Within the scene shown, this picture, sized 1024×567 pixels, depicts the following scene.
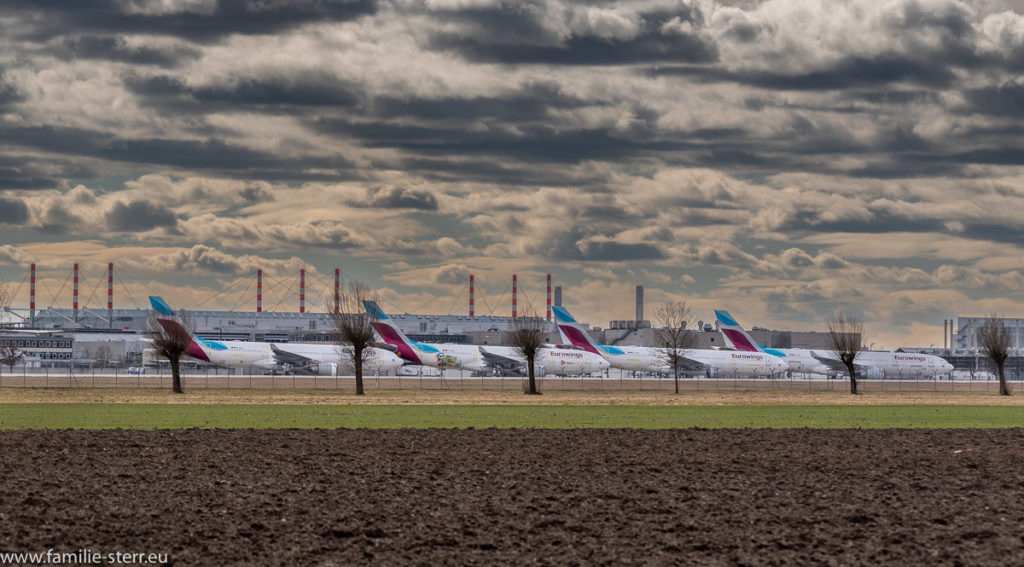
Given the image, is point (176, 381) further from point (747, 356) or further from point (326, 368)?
point (747, 356)

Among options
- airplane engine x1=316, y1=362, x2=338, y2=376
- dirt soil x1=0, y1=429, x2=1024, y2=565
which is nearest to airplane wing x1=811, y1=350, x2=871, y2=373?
airplane engine x1=316, y1=362, x2=338, y2=376

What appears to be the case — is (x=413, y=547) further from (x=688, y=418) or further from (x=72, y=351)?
(x=72, y=351)

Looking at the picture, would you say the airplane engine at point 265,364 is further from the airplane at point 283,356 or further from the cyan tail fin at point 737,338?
the cyan tail fin at point 737,338

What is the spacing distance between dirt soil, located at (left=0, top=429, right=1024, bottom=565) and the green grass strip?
314 inches

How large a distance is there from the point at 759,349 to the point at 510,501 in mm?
108062

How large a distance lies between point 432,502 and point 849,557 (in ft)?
24.3

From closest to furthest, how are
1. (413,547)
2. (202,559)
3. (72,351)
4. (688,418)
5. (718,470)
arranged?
(202,559) < (413,547) < (718,470) < (688,418) < (72,351)

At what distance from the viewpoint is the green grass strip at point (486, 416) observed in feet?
129

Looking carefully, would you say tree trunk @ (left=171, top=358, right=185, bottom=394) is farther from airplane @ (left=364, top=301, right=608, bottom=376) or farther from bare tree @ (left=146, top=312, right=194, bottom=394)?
airplane @ (left=364, top=301, right=608, bottom=376)

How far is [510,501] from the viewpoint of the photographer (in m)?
20.7

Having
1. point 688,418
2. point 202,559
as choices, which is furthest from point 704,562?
point 688,418

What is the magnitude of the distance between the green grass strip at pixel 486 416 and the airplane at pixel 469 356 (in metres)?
50.5

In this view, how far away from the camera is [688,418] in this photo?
44.8 m

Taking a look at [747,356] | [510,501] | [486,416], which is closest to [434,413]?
[486,416]
